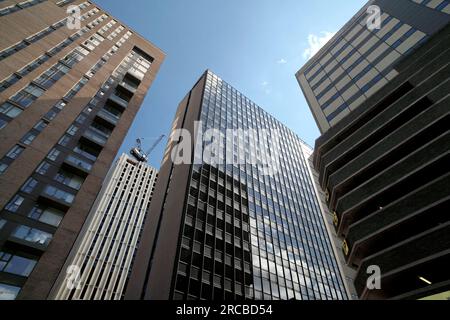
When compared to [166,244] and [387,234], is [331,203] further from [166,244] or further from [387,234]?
[166,244]

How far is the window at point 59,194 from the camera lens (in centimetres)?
2540

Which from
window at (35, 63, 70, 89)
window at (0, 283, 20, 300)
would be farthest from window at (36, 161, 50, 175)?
window at (0, 283, 20, 300)

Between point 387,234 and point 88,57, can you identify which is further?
point 88,57

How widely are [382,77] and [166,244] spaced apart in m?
32.7

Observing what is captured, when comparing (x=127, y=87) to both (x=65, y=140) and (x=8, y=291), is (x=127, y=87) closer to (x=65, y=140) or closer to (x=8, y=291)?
(x=65, y=140)

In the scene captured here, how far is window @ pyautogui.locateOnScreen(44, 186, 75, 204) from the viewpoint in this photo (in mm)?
25397

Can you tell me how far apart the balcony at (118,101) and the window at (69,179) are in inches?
492

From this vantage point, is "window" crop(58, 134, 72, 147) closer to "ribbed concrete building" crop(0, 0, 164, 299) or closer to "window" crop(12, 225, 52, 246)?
"ribbed concrete building" crop(0, 0, 164, 299)

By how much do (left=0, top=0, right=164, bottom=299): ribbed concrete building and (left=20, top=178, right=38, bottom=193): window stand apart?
9cm

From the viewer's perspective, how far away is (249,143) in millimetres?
61969
